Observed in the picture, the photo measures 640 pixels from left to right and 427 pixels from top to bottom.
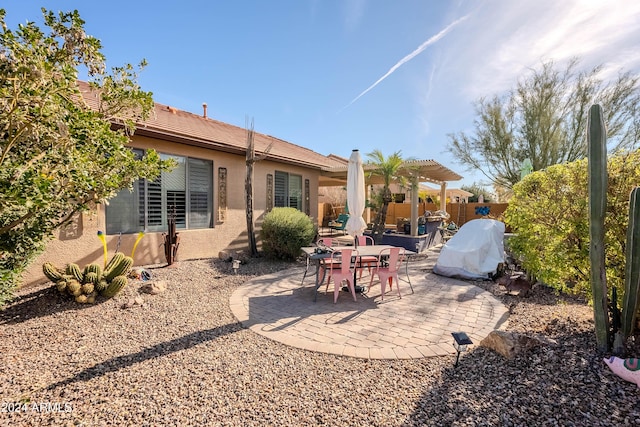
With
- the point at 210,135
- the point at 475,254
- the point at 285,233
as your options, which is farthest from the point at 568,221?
the point at 210,135

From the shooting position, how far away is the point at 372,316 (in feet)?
15.9

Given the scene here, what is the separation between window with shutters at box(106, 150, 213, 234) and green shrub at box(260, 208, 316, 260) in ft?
6.64

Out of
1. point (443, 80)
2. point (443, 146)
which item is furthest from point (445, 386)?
point (443, 146)

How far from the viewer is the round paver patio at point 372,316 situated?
381 centimetres

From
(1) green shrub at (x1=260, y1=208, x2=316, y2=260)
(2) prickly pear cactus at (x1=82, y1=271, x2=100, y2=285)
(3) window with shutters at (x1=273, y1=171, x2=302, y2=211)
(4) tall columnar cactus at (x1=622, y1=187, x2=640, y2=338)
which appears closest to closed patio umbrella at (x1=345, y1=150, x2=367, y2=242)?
(1) green shrub at (x1=260, y1=208, x2=316, y2=260)

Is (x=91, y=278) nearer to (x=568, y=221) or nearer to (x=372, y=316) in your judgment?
(x=372, y=316)

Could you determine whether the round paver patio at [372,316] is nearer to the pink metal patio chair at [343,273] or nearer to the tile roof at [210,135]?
the pink metal patio chair at [343,273]

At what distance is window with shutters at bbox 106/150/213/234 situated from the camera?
7.27 meters

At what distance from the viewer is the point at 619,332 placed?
10.0 ft

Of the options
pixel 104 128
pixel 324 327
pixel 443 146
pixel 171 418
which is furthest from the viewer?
pixel 443 146

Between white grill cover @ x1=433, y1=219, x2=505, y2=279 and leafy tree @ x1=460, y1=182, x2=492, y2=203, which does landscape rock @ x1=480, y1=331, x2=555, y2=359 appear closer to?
white grill cover @ x1=433, y1=219, x2=505, y2=279

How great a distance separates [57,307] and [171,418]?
395 centimetres

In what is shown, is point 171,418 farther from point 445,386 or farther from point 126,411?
point 445,386

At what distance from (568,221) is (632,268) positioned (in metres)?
0.87
